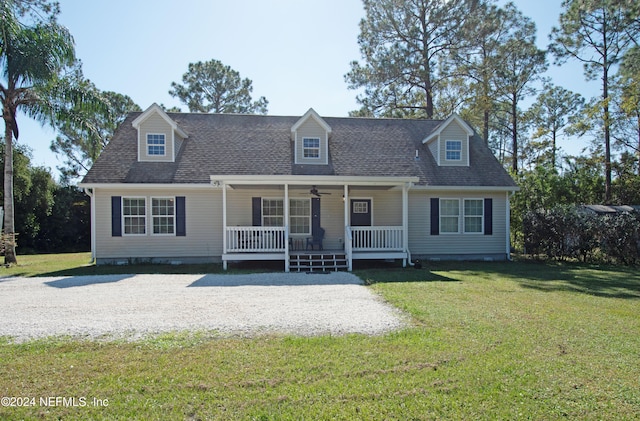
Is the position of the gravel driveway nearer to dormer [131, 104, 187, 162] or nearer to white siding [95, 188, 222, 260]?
white siding [95, 188, 222, 260]

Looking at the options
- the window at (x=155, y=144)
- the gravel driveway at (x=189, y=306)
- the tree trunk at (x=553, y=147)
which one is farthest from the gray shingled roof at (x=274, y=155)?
the tree trunk at (x=553, y=147)

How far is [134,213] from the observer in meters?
14.3

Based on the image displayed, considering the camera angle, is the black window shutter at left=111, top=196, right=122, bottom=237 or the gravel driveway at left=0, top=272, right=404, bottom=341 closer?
the gravel driveway at left=0, top=272, right=404, bottom=341

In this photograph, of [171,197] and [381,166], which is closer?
[171,197]

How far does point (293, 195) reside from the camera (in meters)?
15.1

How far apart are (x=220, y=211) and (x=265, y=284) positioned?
541 centimetres

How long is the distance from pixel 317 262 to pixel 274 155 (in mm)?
5087

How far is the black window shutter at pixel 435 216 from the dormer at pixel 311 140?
454cm

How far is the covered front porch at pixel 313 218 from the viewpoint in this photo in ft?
42.1

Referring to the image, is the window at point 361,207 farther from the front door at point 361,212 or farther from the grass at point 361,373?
the grass at point 361,373

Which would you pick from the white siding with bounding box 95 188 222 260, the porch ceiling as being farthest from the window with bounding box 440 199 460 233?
the white siding with bounding box 95 188 222 260

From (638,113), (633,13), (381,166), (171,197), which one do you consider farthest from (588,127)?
(171,197)

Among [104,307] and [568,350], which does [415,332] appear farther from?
[104,307]

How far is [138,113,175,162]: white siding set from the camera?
14992mm
